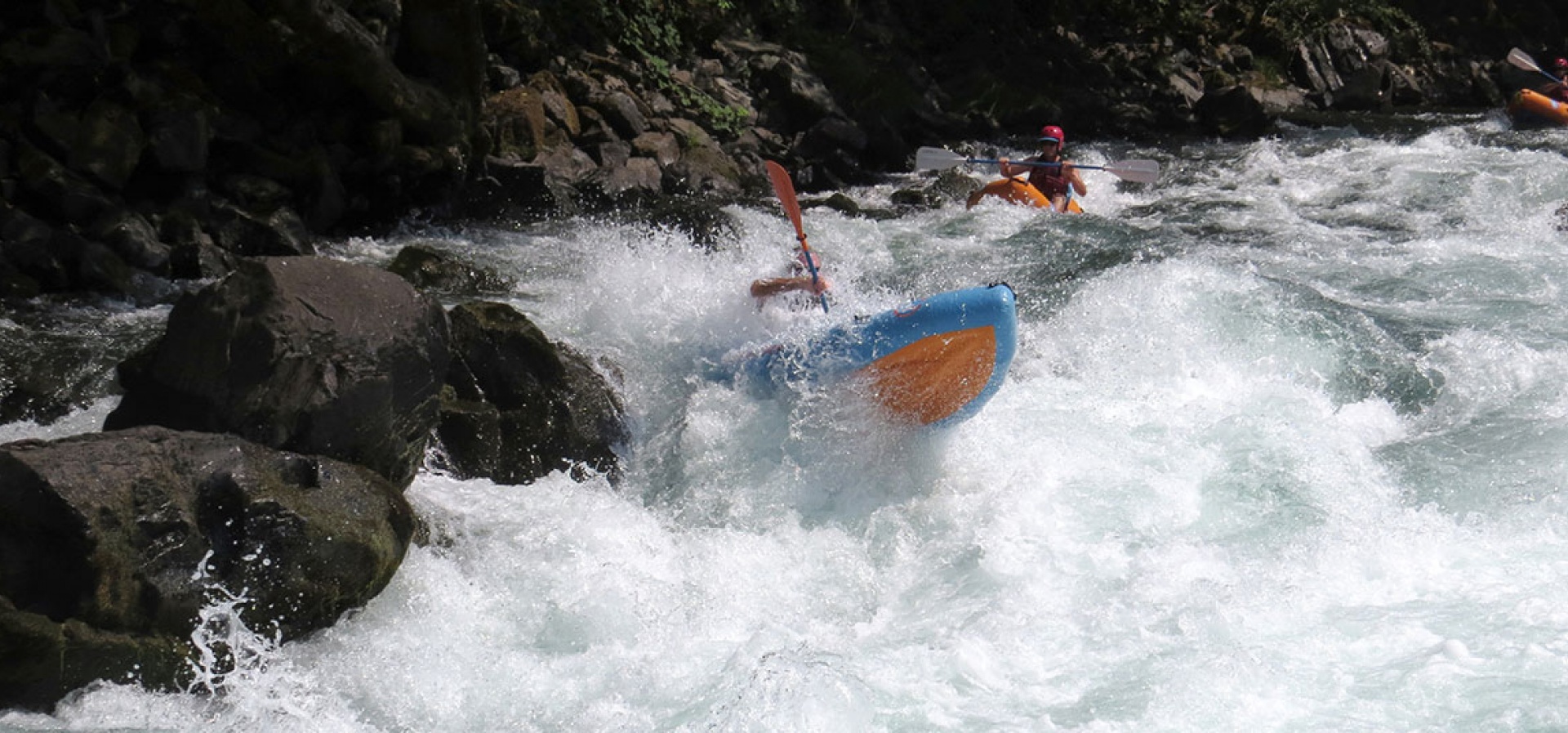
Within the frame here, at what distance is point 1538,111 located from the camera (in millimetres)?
15273

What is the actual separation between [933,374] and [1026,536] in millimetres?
873

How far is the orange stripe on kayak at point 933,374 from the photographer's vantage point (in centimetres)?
579

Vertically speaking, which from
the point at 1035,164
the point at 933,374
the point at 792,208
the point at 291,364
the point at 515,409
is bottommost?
the point at 1035,164

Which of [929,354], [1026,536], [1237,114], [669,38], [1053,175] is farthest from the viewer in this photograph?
[1237,114]

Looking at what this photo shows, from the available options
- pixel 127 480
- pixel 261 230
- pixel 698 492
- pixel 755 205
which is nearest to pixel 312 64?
pixel 261 230

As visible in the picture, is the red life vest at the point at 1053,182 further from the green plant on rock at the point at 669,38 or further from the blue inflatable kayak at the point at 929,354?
the blue inflatable kayak at the point at 929,354

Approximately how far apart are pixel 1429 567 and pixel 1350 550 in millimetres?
279

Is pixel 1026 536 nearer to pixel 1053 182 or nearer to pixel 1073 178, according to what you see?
pixel 1053 182

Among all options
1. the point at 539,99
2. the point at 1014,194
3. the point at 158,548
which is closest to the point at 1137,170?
the point at 1014,194

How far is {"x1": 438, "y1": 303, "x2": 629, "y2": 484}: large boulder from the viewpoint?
18.7 ft

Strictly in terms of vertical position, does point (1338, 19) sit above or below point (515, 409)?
below

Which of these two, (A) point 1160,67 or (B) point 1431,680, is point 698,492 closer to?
(B) point 1431,680

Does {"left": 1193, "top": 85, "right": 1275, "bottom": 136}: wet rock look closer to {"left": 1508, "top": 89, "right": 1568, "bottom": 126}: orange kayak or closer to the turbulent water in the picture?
{"left": 1508, "top": 89, "right": 1568, "bottom": 126}: orange kayak

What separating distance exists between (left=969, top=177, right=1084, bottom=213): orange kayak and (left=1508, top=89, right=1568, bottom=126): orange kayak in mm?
7553
